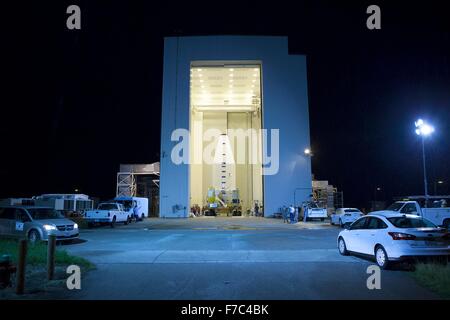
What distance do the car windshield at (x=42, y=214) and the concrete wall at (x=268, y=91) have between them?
28.5 meters

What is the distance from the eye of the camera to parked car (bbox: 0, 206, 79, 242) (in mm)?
15422

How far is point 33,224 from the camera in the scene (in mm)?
15484

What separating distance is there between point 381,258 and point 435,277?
206 cm

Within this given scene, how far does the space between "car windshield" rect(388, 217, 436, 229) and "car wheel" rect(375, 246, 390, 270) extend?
0.81 meters

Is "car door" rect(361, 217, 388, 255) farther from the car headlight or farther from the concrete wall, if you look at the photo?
the concrete wall

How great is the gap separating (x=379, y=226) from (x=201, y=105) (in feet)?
178

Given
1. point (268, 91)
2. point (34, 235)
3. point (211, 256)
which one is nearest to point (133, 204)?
point (34, 235)

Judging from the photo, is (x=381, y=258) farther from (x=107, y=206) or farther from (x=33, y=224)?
(x=107, y=206)

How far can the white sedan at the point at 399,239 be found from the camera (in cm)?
954

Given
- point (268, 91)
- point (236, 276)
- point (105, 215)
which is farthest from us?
point (268, 91)

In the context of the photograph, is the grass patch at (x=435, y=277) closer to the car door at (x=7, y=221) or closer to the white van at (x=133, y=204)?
the car door at (x=7, y=221)
